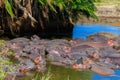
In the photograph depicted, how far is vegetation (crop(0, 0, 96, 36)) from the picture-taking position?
16.2 metres

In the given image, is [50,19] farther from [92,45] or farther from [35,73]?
[35,73]

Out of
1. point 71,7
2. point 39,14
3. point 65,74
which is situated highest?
point 71,7

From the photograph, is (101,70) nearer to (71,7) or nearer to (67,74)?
(67,74)

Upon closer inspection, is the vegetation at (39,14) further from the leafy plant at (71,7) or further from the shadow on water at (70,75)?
the shadow on water at (70,75)

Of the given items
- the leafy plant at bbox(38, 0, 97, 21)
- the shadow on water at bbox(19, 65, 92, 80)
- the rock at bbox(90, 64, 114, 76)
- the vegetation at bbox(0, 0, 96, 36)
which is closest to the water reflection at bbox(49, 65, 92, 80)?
the shadow on water at bbox(19, 65, 92, 80)

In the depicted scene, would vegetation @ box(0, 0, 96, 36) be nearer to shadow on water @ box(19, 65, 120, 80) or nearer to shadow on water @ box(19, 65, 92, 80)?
shadow on water @ box(19, 65, 92, 80)

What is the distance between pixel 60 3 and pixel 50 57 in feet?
12.3

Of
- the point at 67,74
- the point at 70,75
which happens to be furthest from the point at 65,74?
the point at 70,75

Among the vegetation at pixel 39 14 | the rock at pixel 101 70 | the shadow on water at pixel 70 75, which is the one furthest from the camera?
the vegetation at pixel 39 14

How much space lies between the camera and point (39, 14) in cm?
1725

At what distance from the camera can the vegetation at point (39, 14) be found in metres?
16.2

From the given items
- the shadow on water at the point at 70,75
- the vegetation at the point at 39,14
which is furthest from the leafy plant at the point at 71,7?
the shadow on water at the point at 70,75

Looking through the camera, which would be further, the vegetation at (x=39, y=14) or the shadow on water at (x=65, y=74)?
the vegetation at (x=39, y=14)

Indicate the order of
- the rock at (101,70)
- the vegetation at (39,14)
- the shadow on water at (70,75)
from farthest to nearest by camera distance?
1. the vegetation at (39,14)
2. the rock at (101,70)
3. the shadow on water at (70,75)
